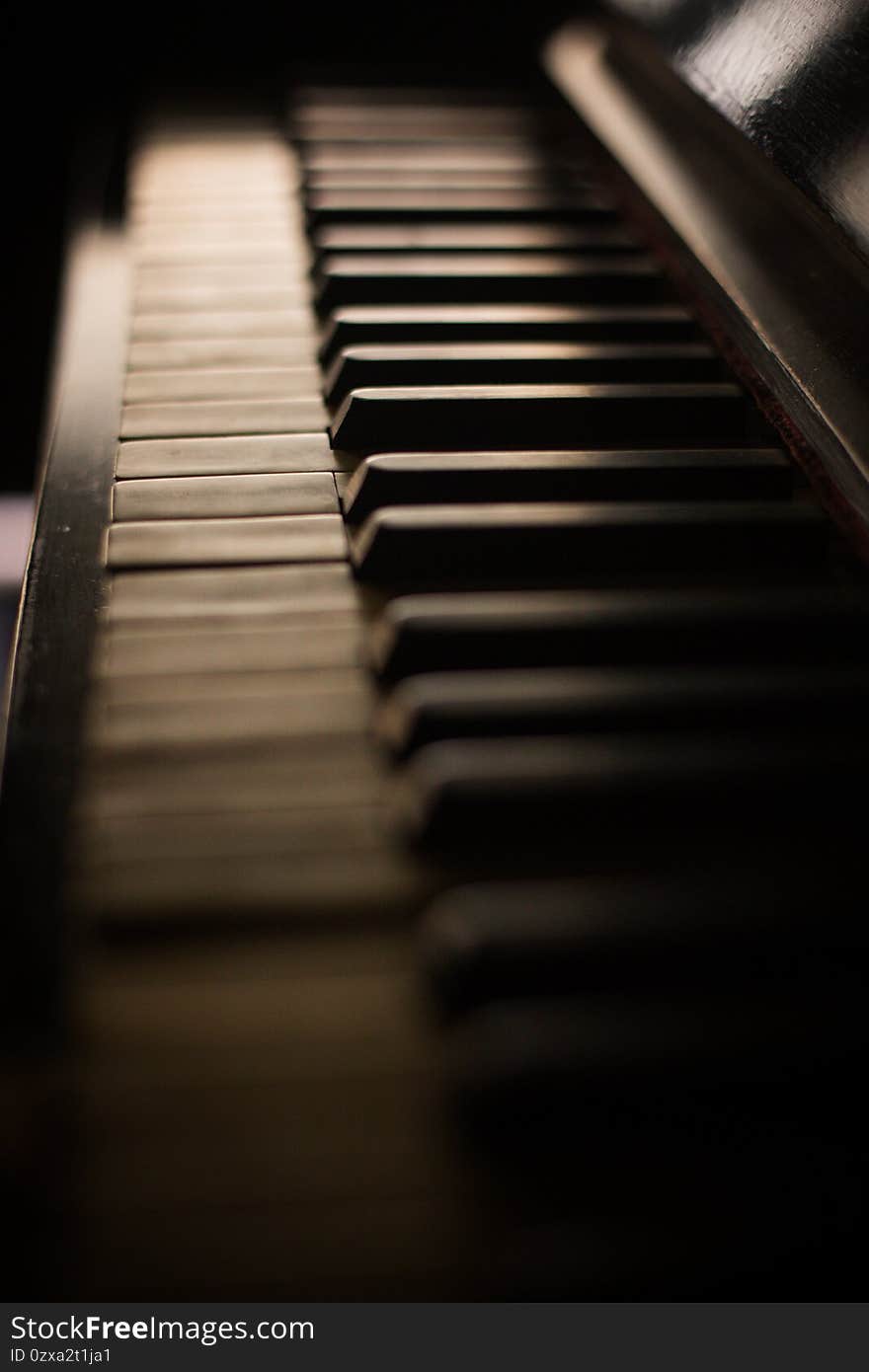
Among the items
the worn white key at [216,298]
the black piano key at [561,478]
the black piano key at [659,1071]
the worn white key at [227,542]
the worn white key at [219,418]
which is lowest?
the black piano key at [659,1071]

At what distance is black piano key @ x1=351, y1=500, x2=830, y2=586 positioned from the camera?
111 cm

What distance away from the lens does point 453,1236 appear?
2.12ft

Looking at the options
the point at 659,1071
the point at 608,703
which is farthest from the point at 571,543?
the point at 659,1071

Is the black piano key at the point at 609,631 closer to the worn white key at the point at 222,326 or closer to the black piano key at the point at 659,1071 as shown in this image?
the black piano key at the point at 659,1071

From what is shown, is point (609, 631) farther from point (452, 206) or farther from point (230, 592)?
point (452, 206)

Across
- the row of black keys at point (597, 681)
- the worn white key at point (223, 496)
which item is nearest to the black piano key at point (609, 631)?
the row of black keys at point (597, 681)

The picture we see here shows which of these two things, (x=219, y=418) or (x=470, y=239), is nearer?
(x=219, y=418)

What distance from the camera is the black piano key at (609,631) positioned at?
1.00m

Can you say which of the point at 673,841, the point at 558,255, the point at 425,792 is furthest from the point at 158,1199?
the point at 558,255

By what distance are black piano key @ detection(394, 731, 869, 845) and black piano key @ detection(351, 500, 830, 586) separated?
0.84 ft

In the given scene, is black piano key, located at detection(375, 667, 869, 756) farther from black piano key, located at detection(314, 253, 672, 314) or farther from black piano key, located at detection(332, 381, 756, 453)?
black piano key, located at detection(314, 253, 672, 314)

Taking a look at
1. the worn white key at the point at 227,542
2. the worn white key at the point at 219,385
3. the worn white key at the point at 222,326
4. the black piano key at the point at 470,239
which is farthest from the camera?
the black piano key at the point at 470,239

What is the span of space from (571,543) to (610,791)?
34 centimetres

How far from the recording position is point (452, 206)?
1.73 m
